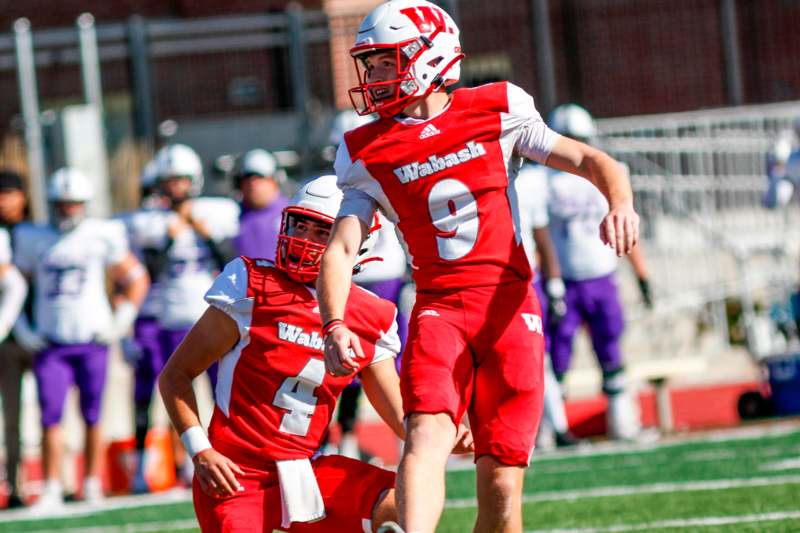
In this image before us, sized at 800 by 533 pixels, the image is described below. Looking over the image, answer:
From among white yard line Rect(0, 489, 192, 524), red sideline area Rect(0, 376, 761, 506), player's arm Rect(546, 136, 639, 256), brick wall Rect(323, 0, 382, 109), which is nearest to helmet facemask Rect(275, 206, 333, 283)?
player's arm Rect(546, 136, 639, 256)

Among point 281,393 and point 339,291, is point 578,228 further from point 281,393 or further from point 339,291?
point 339,291

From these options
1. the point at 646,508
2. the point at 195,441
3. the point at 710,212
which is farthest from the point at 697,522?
the point at 710,212

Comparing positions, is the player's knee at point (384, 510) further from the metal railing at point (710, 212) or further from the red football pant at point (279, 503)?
the metal railing at point (710, 212)

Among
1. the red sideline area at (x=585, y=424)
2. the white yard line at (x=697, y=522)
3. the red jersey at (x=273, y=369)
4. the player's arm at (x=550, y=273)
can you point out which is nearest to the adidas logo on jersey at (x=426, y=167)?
the red jersey at (x=273, y=369)

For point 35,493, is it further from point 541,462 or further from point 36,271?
point 541,462

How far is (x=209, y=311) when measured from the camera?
4.80m

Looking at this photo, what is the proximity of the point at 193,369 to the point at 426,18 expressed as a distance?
4.01 ft

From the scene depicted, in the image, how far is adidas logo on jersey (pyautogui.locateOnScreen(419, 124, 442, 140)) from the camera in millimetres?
4605

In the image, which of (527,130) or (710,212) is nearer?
(527,130)

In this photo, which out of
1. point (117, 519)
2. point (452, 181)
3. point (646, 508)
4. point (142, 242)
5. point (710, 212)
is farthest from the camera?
point (710, 212)

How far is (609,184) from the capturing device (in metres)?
4.49

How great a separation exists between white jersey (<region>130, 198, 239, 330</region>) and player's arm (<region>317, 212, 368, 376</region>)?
5239mm

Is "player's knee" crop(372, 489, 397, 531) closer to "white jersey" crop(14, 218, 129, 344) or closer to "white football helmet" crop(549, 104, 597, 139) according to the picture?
"white jersey" crop(14, 218, 129, 344)

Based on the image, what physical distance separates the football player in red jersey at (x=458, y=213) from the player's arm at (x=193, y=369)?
0.38 meters
